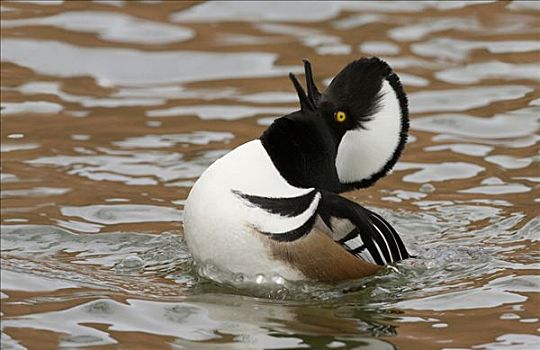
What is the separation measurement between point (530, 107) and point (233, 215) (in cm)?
443

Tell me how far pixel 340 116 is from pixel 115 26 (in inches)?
221

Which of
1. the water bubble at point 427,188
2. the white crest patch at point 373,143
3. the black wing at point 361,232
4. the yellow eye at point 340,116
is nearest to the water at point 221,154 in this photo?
the water bubble at point 427,188

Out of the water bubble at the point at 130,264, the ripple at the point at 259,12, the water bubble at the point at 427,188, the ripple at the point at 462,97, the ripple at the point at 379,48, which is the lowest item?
the water bubble at the point at 130,264

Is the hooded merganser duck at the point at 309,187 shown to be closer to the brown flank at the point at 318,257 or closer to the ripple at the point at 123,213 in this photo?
the brown flank at the point at 318,257

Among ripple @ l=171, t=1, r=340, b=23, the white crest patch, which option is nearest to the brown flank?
the white crest patch

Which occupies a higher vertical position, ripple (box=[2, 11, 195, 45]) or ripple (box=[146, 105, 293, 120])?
ripple (box=[2, 11, 195, 45])

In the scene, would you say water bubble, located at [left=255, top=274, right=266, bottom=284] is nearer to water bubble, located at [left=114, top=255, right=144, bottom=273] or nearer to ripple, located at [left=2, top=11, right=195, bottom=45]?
water bubble, located at [left=114, top=255, right=144, bottom=273]

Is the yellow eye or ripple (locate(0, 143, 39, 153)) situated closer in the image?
the yellow eye

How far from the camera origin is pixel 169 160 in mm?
9312

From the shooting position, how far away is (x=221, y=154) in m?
9.35

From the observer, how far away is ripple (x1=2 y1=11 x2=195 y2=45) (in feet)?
38.7

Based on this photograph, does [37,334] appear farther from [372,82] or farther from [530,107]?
[530,107]

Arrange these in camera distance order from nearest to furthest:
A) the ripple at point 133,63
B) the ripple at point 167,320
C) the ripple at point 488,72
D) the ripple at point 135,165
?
the ripple at point 167,320 < the ripple at point 135,165 < the ripple at point 488,72 < the ripple at point 133,63

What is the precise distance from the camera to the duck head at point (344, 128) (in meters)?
6.58
